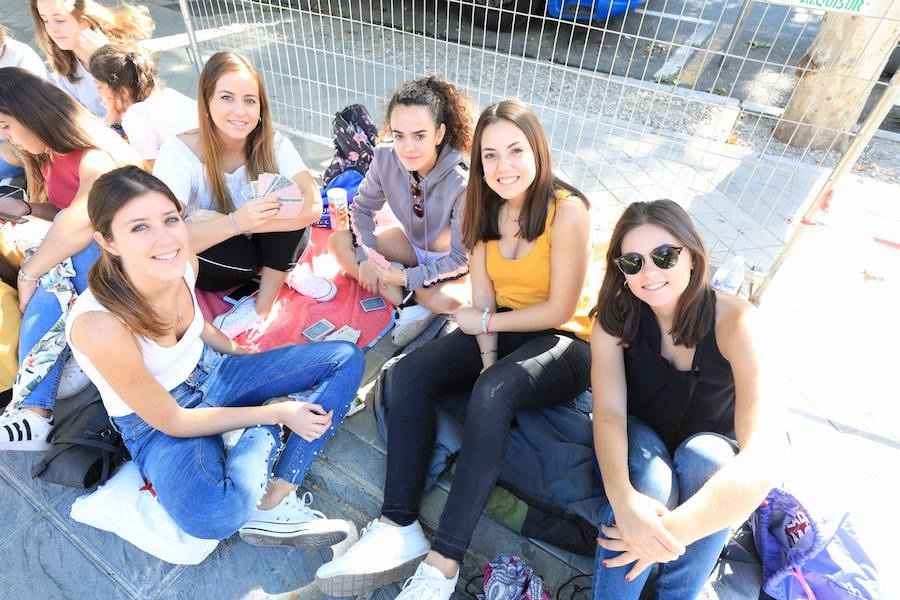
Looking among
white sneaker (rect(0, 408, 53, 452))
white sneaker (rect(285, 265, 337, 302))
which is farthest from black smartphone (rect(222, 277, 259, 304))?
white sneaker (rect(0, 408, 53, 452))

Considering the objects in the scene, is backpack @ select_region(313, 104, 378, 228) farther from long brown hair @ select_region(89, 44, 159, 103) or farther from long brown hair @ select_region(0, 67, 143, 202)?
long brown hair @ select_region(0, 67, 143, 202)

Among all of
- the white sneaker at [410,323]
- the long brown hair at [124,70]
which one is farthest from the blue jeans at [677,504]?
the long brown hair at [124,70]

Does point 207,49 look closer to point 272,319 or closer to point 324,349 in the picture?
point 272,319

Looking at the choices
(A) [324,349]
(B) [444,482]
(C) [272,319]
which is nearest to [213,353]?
(A) [324,349]

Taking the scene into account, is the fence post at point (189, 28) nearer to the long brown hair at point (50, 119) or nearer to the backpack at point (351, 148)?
the backpack at point (351, 148)

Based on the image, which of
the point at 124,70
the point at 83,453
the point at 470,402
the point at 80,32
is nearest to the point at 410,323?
the point at 470,402

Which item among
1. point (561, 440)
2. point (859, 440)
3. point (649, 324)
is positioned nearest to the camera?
point (649, 324)

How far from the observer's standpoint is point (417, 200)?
311 centimetres

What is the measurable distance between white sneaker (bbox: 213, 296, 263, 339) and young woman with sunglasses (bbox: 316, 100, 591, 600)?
1186mm

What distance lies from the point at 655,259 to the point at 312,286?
7.36 ft

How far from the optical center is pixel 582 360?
8.04 ft

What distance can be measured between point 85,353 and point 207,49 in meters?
5.71

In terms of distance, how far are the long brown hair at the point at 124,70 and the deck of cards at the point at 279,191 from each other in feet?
4.32

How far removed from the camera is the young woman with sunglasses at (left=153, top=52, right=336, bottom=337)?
270 centimetres
